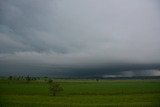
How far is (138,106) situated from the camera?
2641cm

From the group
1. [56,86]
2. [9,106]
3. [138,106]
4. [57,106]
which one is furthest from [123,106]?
[56,86]

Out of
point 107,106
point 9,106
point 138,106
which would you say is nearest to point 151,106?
point 138,106

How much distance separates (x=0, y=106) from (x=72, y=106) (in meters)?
7.15

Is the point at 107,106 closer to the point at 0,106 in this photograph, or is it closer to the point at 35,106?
the point at 35,106

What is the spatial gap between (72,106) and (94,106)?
2.23 meters

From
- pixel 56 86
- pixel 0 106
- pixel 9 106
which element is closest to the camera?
pixel 0 106

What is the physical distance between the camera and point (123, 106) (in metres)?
26.6

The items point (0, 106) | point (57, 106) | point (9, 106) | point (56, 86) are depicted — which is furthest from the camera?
point (56, 86)

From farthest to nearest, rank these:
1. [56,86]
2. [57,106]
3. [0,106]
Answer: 1. [56,86]
2. [57,106]
3. [0,106]

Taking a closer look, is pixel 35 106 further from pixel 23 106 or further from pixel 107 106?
pixel 107 106

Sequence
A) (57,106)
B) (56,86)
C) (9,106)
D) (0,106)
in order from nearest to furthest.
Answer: (0,106), (9,106), (57,106), (56,86)

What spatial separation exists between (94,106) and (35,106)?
586cm

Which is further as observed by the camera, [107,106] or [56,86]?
[56,86]

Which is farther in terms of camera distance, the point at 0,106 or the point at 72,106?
the point at 72,106
